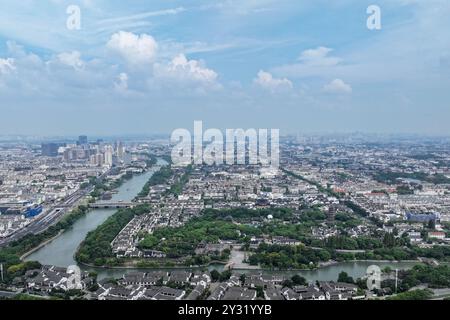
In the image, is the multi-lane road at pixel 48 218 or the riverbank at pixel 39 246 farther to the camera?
the multi-lane road at pixel 48 218

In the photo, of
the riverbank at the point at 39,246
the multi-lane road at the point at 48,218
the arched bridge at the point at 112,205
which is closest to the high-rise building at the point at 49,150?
the multi-lane road at the point at 48,218

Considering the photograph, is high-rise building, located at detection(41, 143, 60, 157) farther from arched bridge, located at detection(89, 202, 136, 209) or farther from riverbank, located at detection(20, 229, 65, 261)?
riverbank, located at detection(20, 229, 65, 261)

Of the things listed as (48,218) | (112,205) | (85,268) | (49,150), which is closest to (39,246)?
(85,268)

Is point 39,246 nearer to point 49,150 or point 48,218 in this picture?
point 48,218

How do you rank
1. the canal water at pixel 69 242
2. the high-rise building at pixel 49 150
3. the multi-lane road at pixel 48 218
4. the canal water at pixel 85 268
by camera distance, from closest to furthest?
the canal water at pixel 85 268, the canal water at pixel 69 242, the multi-lane road at pixel 48 218, the high-rise building at pixel 49 150

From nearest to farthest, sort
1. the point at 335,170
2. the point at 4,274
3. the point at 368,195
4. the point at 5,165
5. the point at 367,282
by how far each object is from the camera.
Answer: the point at 367,282 < the point at 4,274 < the point at 368,195 < the point at 335,170 < the point at 5,165

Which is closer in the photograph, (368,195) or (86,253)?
(86,253)

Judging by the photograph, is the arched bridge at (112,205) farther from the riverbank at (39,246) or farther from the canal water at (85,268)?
the riverbank at (39,246)
